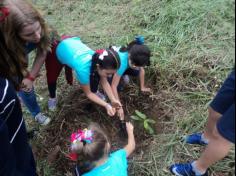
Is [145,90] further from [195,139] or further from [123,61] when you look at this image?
[195,139]

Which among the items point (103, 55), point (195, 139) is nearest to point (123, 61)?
point (103, 55)

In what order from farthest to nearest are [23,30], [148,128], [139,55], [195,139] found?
1. [148,128]
2. [139,55]
3. [195,139]
4. [23,30]

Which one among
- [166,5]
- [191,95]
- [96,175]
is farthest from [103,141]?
[166,5]

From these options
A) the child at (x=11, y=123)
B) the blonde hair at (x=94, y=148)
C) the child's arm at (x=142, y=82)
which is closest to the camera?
the child at (x=11, y=123)

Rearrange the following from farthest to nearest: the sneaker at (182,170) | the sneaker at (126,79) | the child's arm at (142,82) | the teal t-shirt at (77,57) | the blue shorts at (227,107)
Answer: the sneaker at (126,79), the child's arm at (142,82), the teal t-shirt at (77,57), the sneaker at (182,170), the blue shorts at (227,107)

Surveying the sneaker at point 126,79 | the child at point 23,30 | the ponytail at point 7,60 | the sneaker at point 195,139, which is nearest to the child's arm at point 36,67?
the child at point 23,30

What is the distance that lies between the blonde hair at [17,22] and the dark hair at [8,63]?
0.03 meters

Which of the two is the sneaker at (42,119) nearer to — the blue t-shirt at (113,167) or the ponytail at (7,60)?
the ponytail at (7,60)

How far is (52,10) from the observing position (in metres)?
4.53

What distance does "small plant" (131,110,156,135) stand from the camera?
2.61m

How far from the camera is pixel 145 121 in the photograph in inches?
103

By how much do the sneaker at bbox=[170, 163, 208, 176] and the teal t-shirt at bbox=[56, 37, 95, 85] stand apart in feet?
3.22

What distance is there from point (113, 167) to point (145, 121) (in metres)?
0.76

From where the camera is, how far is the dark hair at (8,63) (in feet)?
6.43
